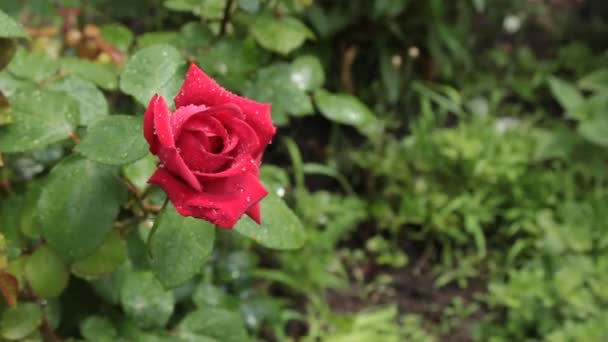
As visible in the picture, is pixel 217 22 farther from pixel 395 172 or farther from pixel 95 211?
pixel 395 172

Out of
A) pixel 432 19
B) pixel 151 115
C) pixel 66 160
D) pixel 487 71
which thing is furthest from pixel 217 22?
pixel 487 71

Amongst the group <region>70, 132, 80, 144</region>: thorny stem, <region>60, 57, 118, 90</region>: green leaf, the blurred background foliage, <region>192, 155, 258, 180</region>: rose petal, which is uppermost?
<region>192, 155, 258, 180</region>: rose petal

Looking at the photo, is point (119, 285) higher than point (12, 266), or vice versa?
point (12, 266)

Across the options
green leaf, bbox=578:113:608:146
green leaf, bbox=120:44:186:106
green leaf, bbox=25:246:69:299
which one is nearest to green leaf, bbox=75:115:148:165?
green leaf, bbox=120:44:186:106

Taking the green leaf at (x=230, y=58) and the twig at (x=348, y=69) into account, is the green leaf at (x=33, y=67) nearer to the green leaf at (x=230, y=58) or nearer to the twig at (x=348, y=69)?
the green leaf at (x=230, y=58)

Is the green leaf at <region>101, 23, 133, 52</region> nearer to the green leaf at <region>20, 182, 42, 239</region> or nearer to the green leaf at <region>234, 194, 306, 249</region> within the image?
the green leaf at <region>20, 182, 42, 239</region>

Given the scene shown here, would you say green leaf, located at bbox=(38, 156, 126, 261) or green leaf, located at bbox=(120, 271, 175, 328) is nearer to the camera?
green leaf, located at bbox=(38, 156, 126, 261)

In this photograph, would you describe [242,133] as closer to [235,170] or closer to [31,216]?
[235,170]
